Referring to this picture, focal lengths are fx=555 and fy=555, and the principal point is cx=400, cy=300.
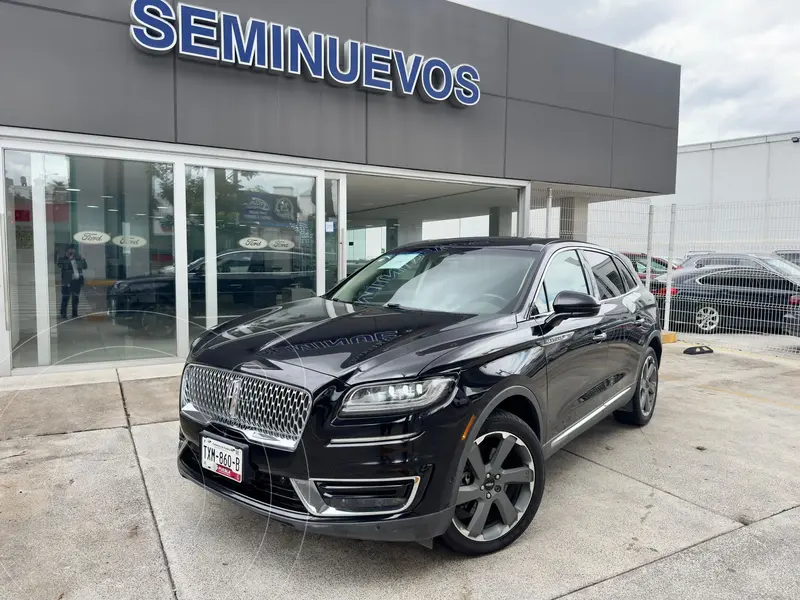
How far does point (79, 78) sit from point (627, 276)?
6.56m

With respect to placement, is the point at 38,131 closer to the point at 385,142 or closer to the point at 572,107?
the point at 385,142

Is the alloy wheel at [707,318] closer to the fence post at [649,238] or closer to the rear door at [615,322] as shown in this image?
the fence post at [649,238]

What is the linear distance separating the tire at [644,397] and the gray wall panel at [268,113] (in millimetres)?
5285

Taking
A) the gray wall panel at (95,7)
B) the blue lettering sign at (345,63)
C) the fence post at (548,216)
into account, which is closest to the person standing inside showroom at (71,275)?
the gray wall panel at (95,7)

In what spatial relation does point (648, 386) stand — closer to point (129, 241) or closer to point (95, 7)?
point (129, 241)

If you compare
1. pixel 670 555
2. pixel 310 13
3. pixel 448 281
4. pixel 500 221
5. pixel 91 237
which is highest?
pixel 310 13

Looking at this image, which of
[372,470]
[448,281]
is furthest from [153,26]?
[372,470]

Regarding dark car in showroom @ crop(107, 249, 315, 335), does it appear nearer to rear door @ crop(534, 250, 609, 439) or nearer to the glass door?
the glass door

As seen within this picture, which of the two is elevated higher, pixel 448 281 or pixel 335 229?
pixel 335 229

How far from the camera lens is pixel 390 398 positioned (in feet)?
8.16

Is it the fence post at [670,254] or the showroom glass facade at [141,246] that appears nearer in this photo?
the showroom glass facade at [141,246]

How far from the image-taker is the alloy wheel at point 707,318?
10.4 meters

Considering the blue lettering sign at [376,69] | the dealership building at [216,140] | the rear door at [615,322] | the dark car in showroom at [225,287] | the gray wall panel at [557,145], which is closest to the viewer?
the rear door at [615,322]

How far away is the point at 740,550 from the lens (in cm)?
299
